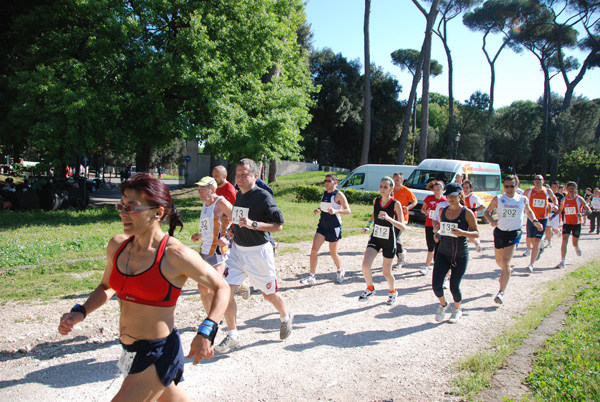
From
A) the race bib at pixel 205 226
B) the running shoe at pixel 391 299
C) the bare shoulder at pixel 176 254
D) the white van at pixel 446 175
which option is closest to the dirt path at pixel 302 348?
the running shoe at pixel 391 299

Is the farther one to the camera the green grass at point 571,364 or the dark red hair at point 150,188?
the green grass at point 571,364

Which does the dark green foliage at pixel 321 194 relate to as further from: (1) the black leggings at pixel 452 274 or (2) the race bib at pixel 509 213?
(1) the black leggings at pixel 452 274

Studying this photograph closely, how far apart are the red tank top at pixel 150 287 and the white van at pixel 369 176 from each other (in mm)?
21182

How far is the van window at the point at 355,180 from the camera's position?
2359 cm

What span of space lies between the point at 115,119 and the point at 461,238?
13.1 metres

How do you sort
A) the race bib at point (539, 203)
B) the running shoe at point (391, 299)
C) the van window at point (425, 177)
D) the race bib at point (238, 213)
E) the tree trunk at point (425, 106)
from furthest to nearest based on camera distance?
the tree trunk at point (425, 106), the van window at point (425, 177), the race bib at point (539, 203), the running shoe at point (391, 299), the race bib at point (238, 213)

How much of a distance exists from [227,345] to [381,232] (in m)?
2.86

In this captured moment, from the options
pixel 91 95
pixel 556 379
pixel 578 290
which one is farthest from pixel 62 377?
pixel 91 95

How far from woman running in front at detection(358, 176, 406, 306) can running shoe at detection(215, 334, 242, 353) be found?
2.32 metres

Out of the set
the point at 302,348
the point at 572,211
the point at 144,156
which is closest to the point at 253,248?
the point at 302,348

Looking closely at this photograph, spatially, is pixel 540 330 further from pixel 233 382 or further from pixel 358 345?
pixel 233 382

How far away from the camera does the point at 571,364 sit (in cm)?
392

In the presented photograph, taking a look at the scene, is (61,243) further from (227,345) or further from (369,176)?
(369,176)

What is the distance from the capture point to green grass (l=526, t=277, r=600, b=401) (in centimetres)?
345
